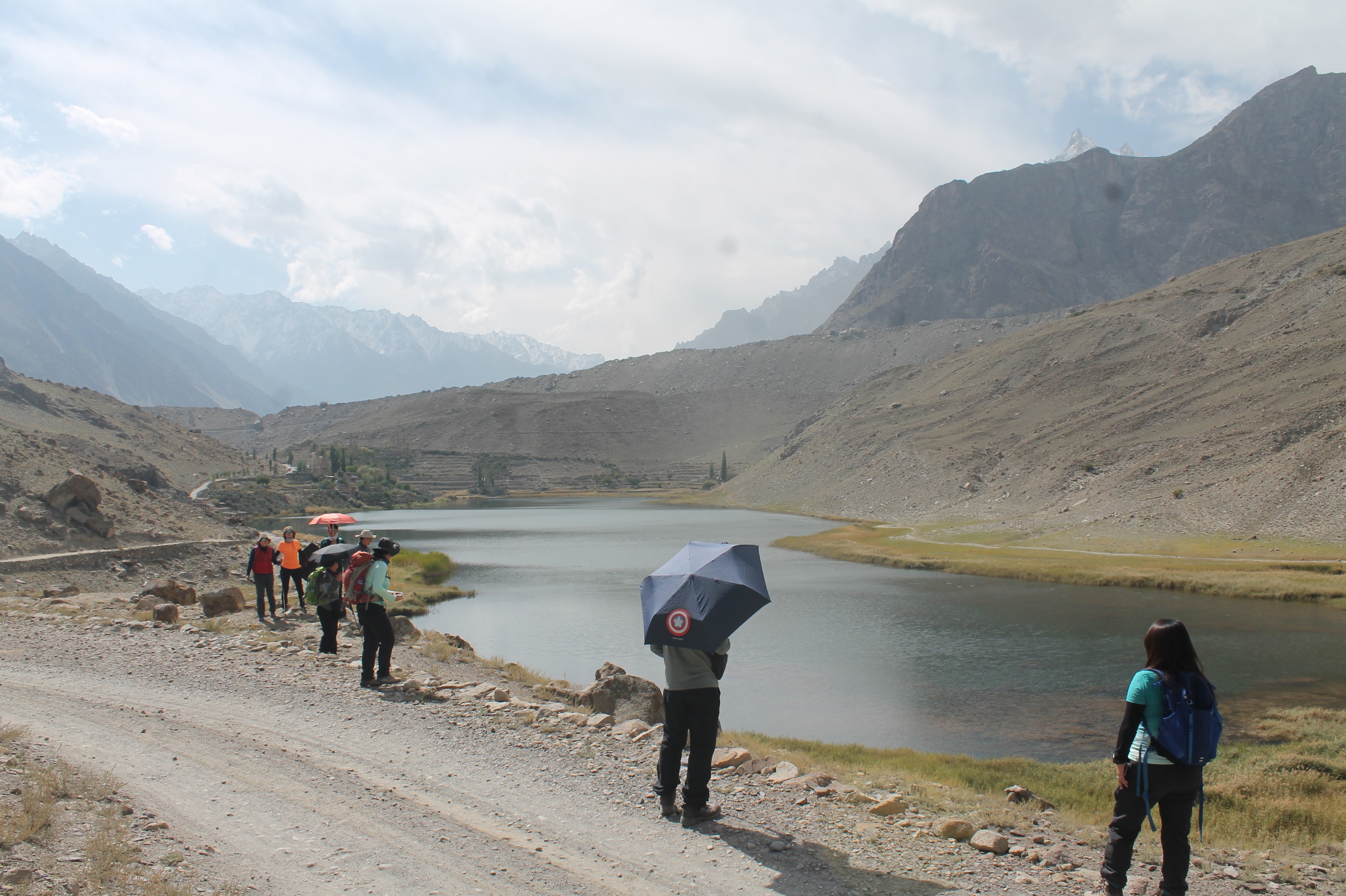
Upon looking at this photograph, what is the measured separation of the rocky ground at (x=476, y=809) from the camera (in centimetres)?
750

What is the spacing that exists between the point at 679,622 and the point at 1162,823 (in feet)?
15.4

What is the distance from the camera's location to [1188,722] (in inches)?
270

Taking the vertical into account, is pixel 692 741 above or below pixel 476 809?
above

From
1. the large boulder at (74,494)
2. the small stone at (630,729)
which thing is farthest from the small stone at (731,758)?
the large boulder at (74,494)

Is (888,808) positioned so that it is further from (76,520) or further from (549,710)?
(76,520)

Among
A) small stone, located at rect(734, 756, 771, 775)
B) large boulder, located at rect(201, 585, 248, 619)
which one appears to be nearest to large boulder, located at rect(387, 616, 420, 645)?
large boulder, located at rect(201, 585, 248, 619)

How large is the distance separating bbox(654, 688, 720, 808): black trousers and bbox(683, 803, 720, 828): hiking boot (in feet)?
0.13

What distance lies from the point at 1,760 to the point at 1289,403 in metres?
86.9

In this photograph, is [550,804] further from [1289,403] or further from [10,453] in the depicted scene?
[1289,403]

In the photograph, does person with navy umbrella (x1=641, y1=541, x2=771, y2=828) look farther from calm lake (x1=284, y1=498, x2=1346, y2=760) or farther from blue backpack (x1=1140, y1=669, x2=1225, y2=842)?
calm lake (x1=284, y1=498, x2=1346, y2=760)

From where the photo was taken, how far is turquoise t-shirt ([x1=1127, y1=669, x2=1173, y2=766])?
7008 millimetres

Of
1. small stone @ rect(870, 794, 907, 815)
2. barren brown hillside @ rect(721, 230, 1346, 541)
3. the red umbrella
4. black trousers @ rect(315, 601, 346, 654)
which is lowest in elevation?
small stone @ rect(870, 794, 907, 815)

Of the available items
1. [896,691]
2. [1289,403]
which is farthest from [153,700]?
[1289,403]

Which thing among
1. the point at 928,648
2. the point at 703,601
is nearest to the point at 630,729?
the point at 703,601
